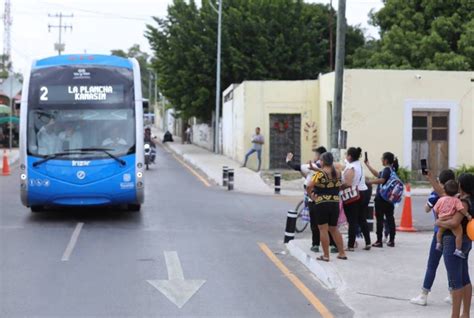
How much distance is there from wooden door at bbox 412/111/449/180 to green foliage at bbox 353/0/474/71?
7.38 metres

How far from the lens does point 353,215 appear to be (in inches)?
461

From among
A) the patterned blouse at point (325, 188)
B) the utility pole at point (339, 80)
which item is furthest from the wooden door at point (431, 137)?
the patterned blouse at point (325, 188)

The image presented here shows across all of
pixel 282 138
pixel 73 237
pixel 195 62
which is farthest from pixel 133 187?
pixel 195 62

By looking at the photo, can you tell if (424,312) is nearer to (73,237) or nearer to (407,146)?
(73,237)

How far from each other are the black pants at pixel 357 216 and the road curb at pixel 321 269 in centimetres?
85

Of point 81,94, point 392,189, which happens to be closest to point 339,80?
point 81,94

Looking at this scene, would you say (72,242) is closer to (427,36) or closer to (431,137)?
(431,137)

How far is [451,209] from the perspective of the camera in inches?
290

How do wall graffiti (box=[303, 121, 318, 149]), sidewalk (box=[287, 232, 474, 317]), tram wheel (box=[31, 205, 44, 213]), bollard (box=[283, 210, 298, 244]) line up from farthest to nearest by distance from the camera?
wall graffiti (box=[303, 121, 318, 149]), tram wheel (box=[31, 205, 44, 213]), bollard (box=[283, 210, 298, 244]), sidewalk (box=[287, 232, 474, 317])

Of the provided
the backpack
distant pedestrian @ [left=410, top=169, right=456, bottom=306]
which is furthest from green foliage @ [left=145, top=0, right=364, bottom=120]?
distant pedestrian @ [left=410, top=169, right=456, bottom=306]

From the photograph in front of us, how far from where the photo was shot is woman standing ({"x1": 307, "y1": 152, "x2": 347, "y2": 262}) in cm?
1065

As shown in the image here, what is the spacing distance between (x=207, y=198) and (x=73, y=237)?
7.15 m

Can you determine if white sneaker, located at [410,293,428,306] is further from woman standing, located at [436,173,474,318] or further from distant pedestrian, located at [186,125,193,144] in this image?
distant pedestrian, located at [186,125,193,144]

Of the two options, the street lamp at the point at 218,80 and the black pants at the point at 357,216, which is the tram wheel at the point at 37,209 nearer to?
the black pants at the point at 357,216
